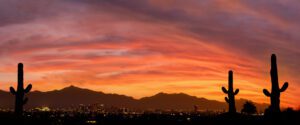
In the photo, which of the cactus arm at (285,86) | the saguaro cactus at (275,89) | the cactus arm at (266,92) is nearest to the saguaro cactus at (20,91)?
the cactus arm at (266,92)

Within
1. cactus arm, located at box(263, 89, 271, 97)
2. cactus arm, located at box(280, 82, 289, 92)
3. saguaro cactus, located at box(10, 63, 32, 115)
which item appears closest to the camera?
cactus arm, located at box(280, 82, 289, 92)

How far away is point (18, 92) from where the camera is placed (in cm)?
2283

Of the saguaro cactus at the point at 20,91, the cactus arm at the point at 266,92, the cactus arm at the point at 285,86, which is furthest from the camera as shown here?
the saguaro cactus at the point at 20,91

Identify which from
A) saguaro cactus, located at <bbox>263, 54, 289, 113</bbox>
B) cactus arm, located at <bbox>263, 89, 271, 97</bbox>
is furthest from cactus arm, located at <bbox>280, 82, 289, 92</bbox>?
cactus arm, located at <bbox>263, 89, 271, 97</bbox>

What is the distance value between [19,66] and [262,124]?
1266 cm

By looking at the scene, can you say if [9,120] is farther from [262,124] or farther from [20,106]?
[262,124]

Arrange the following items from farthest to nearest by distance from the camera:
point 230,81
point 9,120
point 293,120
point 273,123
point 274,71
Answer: point 230,81 < point 9,120 < point 293,120 < point 273,123 < point 274,71

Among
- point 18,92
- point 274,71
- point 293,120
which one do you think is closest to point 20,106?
point 18,92

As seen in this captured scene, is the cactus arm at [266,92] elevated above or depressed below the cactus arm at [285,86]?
below

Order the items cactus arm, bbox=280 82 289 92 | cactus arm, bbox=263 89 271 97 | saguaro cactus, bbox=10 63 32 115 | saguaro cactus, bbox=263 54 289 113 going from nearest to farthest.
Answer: cactus arm, bbox=280 82 289 92 → saguaro cactus, bbox=263 54 289 113 → cactus arm, bbox=263 89 271 97 → saguaro cactus, bbox=10 63 32 115

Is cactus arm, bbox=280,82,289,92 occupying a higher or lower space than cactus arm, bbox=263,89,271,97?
higher

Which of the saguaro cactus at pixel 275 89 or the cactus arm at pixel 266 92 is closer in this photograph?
the saguaro cactus at pixel 275 89

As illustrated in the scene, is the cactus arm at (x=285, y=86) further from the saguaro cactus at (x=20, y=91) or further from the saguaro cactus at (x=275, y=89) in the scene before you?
the saguaro cactus at (x=20, y=91)

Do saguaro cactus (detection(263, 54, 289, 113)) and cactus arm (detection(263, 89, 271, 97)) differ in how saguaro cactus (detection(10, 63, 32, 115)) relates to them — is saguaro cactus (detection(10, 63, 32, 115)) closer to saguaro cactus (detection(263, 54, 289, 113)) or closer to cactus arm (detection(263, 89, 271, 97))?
cactus arm (detection(263, 89, 271, 97))
